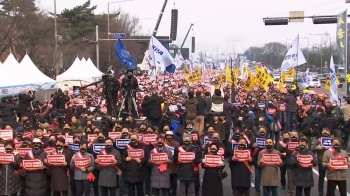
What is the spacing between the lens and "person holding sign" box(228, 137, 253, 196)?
1150 cm

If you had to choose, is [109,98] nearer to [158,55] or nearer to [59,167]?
[158,55]

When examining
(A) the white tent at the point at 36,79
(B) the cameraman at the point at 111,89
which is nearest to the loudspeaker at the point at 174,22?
(A) the white tent at the point at 36,79

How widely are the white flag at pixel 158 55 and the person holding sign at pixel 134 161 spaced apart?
960 centimetres

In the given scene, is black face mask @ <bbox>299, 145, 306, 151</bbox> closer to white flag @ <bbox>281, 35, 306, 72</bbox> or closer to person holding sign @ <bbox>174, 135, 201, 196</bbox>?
person holding sign @ <bbox>174, 135, 201, 196</bbox>

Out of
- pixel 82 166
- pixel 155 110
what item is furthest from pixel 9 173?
pixel 155 110

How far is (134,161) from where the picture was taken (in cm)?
1180

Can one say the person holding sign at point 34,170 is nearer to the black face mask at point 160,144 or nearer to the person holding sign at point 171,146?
the black face mask at point 160,144

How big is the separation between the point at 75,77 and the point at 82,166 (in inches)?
978

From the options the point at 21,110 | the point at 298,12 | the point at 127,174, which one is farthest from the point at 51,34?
the point at 127,174

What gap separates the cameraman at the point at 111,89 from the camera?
16797 millimetres

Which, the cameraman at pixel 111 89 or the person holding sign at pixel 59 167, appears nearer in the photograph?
the person holding sign at pixel 59 167

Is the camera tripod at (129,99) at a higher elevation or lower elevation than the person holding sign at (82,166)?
higher

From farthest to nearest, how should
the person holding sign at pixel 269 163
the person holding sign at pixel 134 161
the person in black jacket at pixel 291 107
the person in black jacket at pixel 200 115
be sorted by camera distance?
the person in black jacket at pixel 291 107, the person in black jacket at pixel 200 115, the person holding sign at pixel 134 161, the person holding sign at pixel 269 163

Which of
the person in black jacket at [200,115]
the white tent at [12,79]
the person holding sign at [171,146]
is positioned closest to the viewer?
the person holding sign at [171,146]
